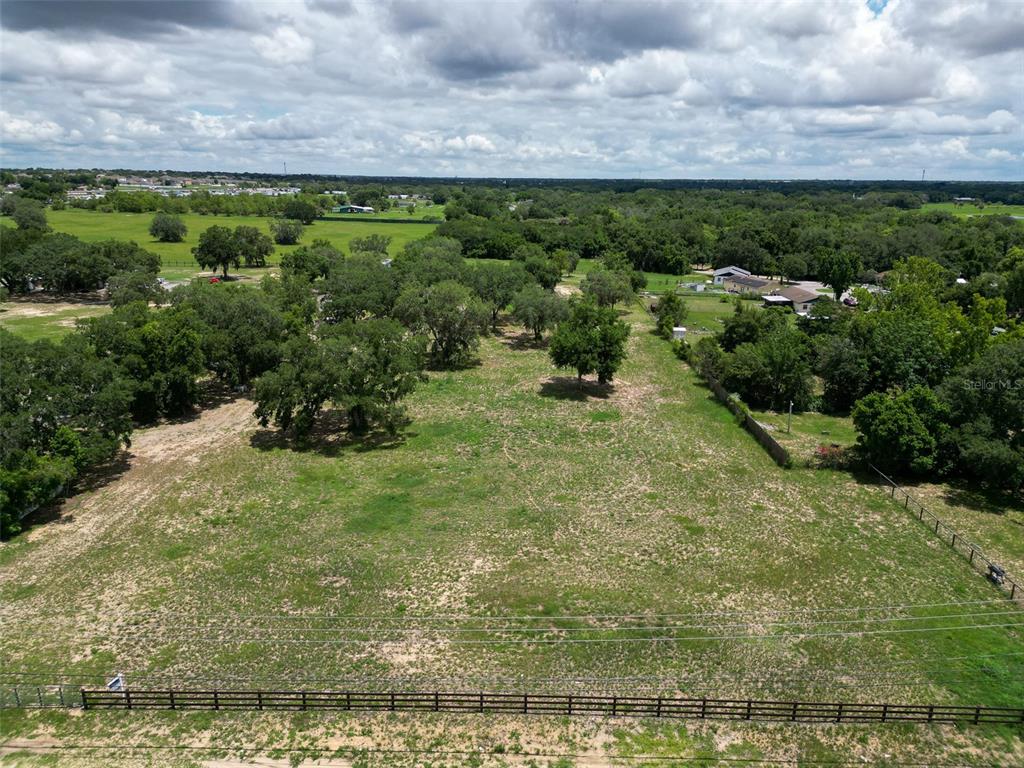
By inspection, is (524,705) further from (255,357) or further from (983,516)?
(255,357)

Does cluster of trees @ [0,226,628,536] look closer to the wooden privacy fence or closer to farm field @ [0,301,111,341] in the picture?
farm field @ [0,301,111,341]

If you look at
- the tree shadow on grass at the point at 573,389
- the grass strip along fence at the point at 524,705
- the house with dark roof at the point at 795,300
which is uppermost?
the house with dark roof at the point at 795,300

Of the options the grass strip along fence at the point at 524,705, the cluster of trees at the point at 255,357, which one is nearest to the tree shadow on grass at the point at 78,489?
the cluster of trees at the point at 255,357

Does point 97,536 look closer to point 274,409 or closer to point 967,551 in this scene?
point 274,409

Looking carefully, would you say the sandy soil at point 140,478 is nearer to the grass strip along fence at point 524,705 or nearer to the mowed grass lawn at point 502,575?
the mowed grass lawn at point 502,575

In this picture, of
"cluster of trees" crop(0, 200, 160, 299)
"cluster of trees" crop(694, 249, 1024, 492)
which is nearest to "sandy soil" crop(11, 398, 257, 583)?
"cluster of trees" crop(694, 249, 1024, 492)
